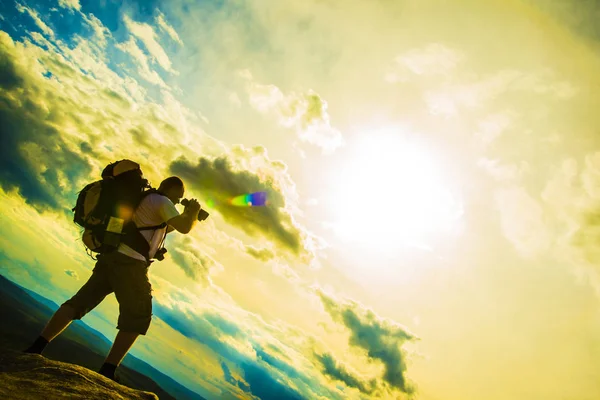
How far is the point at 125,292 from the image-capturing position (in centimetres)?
454

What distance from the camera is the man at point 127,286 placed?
14.6 ft

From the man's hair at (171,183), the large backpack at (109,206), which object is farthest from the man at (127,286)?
the man's hair at (171,183)

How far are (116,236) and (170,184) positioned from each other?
1.12 meters

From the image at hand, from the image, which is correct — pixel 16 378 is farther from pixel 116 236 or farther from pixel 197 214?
pixel 197 214

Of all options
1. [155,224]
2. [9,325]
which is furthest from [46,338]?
[9,325]

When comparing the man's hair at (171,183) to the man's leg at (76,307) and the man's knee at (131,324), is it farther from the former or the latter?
the man's knee at (131,324)

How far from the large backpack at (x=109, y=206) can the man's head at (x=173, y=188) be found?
1.17 ft

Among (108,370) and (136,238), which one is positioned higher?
(136,238)

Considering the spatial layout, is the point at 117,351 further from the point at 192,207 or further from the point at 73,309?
the point at 192,207

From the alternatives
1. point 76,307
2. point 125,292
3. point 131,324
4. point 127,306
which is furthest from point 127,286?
point 76,307

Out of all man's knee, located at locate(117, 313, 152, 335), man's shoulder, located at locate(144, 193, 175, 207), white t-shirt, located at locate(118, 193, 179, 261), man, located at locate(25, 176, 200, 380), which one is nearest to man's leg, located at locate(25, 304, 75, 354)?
man, located at locate(25, 176, 200, 380)

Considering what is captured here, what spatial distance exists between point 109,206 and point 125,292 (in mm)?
1273

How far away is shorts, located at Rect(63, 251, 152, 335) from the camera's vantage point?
452 centimetres

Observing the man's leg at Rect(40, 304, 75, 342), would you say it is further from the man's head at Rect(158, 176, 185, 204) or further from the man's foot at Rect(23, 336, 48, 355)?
the man's head at Rect(158, 176, 185, 204)
